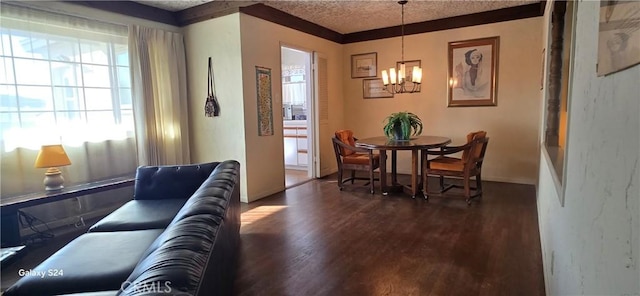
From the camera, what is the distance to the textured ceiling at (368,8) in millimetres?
4195

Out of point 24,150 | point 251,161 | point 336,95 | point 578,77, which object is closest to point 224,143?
point 251,161

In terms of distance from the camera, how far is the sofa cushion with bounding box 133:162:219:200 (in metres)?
2.90

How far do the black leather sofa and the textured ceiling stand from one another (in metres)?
2.36

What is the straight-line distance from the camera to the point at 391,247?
275 cm

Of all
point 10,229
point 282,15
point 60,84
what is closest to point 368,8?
point 282,15

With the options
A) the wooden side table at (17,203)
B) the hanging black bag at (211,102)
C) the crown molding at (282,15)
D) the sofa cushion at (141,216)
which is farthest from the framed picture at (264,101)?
the wooden side table at (17,203)

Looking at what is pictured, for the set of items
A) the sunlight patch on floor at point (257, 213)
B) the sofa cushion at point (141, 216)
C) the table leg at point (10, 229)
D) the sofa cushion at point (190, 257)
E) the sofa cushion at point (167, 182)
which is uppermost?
the sofa cushion at point (190, 257)

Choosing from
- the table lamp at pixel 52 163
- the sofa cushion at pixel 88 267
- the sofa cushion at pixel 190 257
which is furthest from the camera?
the table lamp at pixel 52 163

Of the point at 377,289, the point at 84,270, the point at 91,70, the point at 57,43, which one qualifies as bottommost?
the point at 377,289

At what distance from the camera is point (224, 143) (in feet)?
14.3

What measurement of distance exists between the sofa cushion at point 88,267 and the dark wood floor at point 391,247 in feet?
2.30

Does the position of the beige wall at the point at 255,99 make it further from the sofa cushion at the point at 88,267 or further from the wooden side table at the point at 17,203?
the sofa cushion at the point at 88,267

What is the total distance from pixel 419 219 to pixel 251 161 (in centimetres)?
212

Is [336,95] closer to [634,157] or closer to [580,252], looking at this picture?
[580,252]
